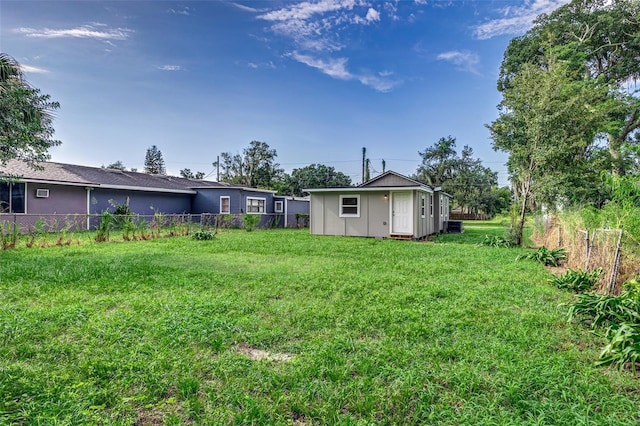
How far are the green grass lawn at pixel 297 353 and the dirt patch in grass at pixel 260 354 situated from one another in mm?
18

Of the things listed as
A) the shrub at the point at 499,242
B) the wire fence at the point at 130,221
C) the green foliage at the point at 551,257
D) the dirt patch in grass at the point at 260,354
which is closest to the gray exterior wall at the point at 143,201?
the wire fence at the point at 130,221

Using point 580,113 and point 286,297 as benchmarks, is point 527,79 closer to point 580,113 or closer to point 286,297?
point 580,113

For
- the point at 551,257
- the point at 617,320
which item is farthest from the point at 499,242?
the point at 617,320

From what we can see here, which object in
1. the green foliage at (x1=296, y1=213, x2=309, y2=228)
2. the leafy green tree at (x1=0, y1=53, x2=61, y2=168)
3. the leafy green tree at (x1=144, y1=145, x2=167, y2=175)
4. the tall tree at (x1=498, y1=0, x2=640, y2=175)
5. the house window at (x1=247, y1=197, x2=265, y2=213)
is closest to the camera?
the leafy green tree at (x1=0, y1=53, x2=61, y2=168)

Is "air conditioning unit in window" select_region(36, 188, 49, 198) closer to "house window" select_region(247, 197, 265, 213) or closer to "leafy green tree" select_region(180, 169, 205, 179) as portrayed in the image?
"house window" select_region(247, 197, 265, 213)

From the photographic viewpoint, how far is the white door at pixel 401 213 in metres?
13.1

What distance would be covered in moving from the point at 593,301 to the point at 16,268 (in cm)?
937

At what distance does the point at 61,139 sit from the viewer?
9.40m

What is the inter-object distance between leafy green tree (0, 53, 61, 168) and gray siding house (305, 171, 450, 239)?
9.02 meters

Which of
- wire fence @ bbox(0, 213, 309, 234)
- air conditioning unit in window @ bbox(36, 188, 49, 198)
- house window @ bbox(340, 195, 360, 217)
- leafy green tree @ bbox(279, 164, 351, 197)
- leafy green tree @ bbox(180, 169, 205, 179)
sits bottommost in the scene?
wire fence @ bbox(0, 213, 309, 234)

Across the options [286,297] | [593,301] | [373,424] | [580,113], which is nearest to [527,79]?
[580,113]

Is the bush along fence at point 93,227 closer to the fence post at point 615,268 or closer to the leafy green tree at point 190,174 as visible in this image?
the fence post at point 615,268

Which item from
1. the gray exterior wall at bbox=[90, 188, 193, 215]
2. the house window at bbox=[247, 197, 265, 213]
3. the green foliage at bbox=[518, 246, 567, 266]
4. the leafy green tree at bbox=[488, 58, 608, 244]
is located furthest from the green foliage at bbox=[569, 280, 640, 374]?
the house window at bbox=[247, 197, 265, 213]

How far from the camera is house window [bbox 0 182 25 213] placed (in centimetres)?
1270
